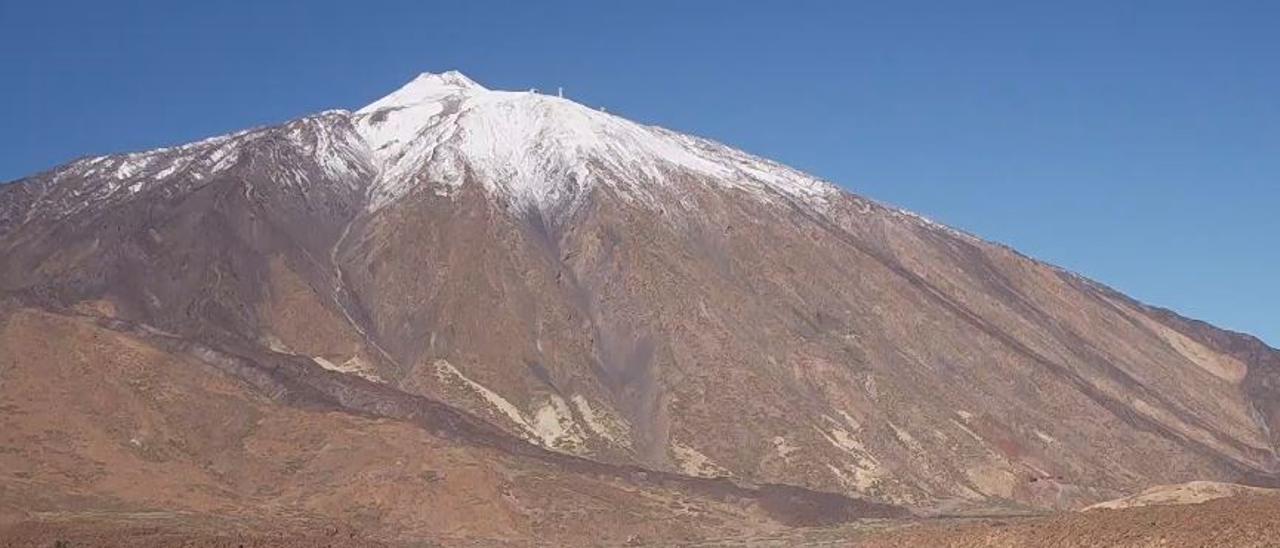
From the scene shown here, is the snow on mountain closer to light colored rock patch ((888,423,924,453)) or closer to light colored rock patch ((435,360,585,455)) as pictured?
light colored rock patch ((435,360,585,455))

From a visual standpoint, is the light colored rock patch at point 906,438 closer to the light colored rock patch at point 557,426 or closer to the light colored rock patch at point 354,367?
the light colored rock patch at point 557,426

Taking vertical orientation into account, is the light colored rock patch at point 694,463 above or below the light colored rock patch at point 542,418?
below

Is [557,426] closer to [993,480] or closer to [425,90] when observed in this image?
[993,480]

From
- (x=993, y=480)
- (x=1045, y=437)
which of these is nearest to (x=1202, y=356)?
(x=1045, y=437)

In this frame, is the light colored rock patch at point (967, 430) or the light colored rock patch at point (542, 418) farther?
the light colored rock patch at point (967, 430)

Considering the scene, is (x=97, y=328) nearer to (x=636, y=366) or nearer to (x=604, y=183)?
(x=636, y=366)

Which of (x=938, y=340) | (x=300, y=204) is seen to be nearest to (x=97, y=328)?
(x=300, y=204)

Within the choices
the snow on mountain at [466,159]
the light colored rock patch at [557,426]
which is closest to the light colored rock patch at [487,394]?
the light colored rock patch at [557,426]
